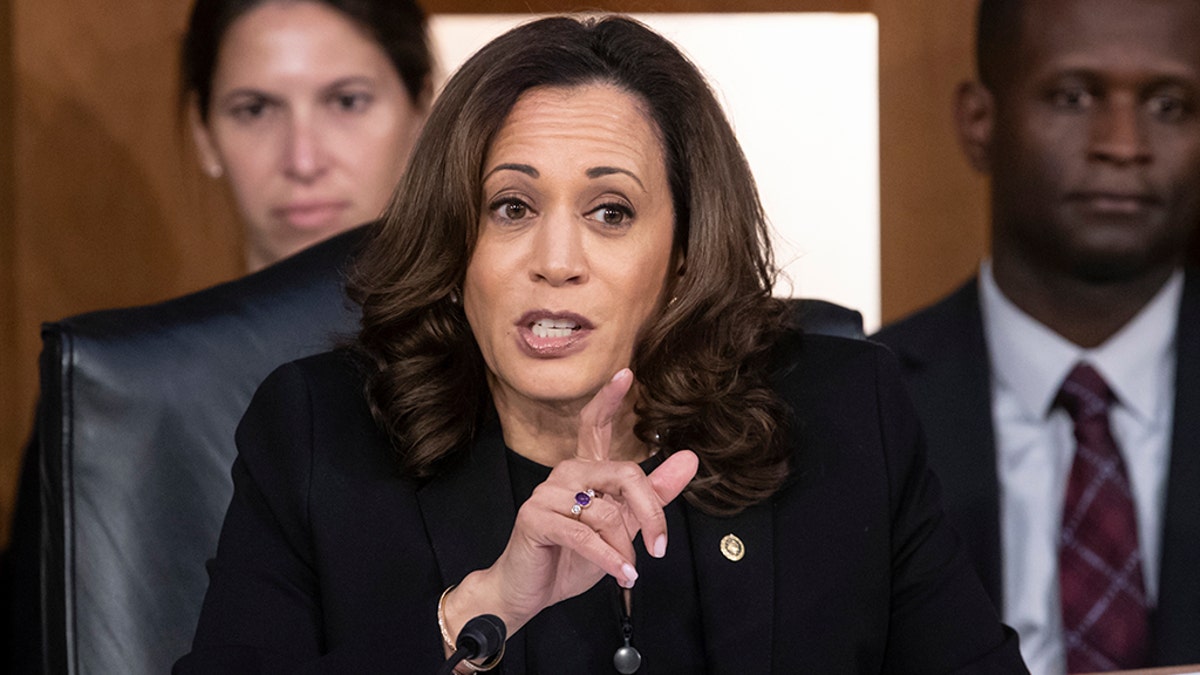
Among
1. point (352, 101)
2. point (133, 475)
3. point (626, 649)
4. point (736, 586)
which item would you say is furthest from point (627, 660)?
point (352, 101)

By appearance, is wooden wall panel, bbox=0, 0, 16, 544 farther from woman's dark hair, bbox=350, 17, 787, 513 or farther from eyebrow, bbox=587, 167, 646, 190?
eyebrow, bbox=587, 167, 646, 190

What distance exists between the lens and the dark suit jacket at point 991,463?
2248 millimetres

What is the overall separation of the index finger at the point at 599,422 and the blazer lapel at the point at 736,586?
0.30 metres

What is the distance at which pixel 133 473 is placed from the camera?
154 centimetres

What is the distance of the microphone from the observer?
116 cm

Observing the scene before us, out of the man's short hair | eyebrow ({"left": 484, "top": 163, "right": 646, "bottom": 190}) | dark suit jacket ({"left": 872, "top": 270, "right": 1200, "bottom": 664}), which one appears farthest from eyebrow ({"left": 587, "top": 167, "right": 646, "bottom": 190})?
the man's short hair

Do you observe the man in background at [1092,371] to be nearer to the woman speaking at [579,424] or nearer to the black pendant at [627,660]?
the woman speaking at [579,424]

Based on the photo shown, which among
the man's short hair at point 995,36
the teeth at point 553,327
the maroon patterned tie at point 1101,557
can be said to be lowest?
the maroon patterned tie at point 1101,557

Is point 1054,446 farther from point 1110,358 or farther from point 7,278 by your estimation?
point 7,278

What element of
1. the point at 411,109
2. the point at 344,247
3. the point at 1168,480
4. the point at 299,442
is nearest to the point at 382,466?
the point at 299,442

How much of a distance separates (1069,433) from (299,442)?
1.34 metres

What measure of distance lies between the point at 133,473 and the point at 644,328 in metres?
0.58

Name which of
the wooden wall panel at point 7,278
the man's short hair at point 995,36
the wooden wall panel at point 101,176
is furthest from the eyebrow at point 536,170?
the wooden wall panel at point 7,278

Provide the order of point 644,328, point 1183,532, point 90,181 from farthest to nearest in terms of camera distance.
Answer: point 90,181 < point 1183,532 < point 644,328
